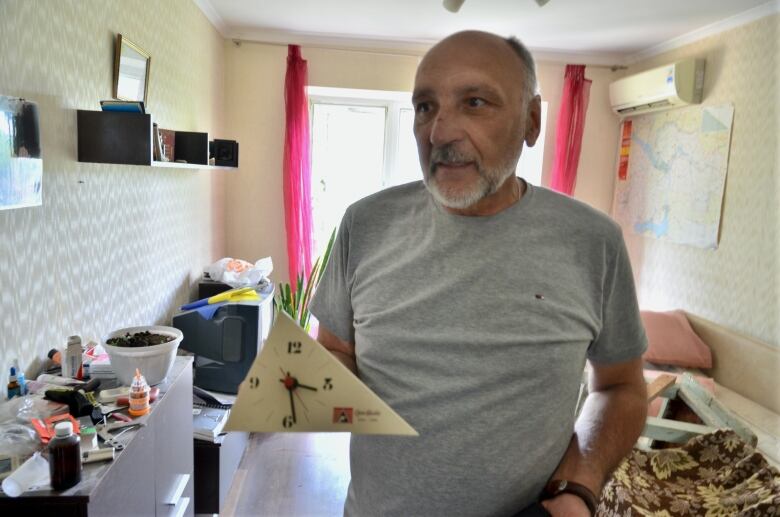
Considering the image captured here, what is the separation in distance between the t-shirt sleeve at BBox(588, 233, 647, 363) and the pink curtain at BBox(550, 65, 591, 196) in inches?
136

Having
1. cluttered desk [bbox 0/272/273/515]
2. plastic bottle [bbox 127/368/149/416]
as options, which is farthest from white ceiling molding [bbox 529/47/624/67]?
plastic bottle [bbox 127/368/149/416]

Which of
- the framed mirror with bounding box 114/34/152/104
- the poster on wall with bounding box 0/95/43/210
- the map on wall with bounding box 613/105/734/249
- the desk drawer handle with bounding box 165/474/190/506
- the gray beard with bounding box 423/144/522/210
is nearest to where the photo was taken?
the gray beard with bounding box 423/144/522/210

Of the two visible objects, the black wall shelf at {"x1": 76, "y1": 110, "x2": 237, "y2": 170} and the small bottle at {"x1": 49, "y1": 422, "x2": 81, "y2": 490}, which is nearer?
Result: the small bottle at {"x1": 49, "y1": 422, "x2": 81, "y2": 490}

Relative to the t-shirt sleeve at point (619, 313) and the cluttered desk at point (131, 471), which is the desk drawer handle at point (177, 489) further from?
the t-shirt sleeve at point (619, 313)

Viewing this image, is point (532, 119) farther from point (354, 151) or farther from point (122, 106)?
point (354, 151)

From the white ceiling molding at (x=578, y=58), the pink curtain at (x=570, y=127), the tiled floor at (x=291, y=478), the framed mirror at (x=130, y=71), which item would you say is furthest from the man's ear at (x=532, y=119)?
the white ceiling molding at (x=578, y=58)

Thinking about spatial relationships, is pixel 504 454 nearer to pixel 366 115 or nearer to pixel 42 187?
pixel 42 187

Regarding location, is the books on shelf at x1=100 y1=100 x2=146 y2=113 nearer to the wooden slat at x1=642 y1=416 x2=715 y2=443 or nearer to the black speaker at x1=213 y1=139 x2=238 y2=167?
the black speaker at x1=213 y1=139 x2=238 y2=167

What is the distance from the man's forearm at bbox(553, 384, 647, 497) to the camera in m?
0.86

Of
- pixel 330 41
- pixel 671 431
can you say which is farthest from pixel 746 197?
pixel 330 41

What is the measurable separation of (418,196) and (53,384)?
1189 mm

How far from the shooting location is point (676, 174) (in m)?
3.72

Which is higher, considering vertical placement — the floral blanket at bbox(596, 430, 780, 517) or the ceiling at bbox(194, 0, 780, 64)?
the ceiling at bbox(194, 0, 780, 64)

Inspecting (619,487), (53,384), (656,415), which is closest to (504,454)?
(53,384)
